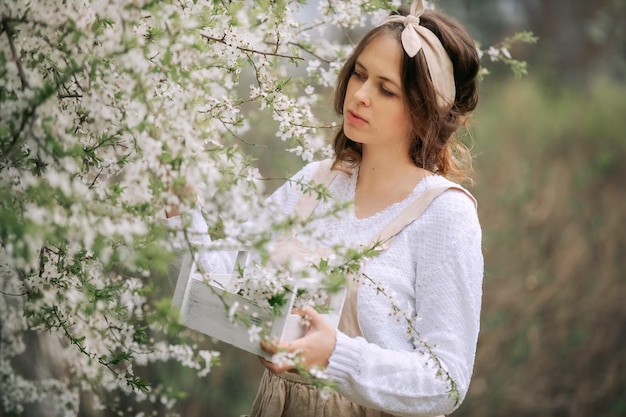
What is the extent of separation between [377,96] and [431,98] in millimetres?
122

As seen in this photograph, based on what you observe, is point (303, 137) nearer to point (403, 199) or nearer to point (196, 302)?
point (403, 199)

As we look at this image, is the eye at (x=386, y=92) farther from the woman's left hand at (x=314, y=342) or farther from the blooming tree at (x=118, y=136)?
the woman's left hand at (x=314, y=342)

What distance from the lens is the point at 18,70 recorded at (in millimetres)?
1270

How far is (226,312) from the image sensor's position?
1.46m

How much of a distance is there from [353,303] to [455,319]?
22 cm

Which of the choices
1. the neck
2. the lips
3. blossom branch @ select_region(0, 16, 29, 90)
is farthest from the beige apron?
blossom branch @ select_region(0, 16, 29, 90)

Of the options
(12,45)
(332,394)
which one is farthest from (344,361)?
(12,45)

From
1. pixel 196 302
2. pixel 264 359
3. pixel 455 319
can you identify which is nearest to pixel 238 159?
pixel 196 302

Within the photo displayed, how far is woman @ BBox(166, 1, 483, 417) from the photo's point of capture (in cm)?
160

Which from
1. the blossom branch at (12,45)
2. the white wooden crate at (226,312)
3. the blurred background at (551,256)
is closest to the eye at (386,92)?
the white wooden crate at (226,312)

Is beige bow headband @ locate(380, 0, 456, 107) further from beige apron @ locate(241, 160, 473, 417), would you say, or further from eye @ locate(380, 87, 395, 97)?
beige apron @ locate(241, 160, 473, 417)

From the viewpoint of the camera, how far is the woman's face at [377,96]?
182 centimetres

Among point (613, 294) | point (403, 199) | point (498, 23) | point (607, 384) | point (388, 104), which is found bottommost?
point (607, 384)

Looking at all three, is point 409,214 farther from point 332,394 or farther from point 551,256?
point 551,256
